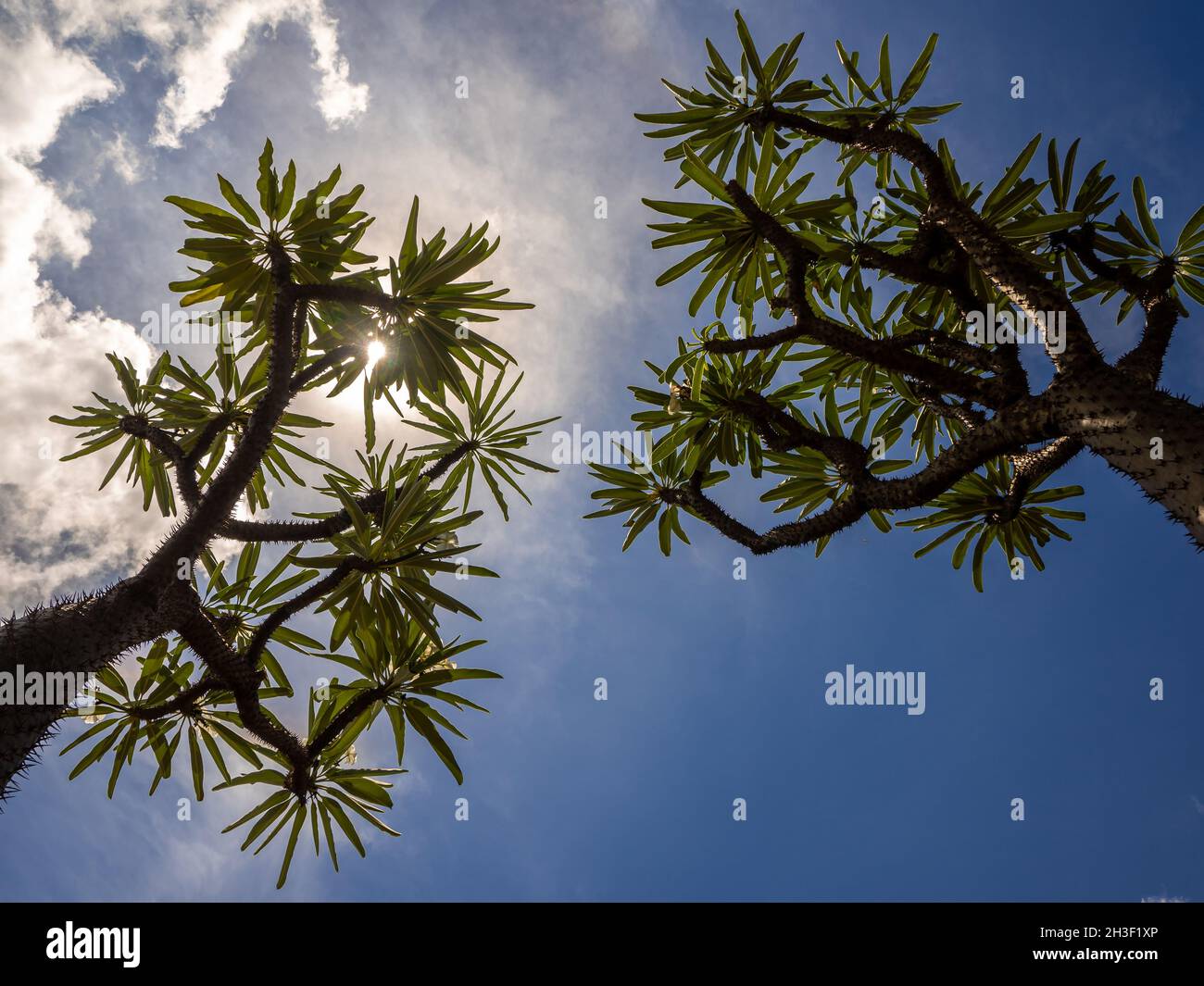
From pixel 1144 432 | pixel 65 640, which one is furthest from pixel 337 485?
pixel 1144 432

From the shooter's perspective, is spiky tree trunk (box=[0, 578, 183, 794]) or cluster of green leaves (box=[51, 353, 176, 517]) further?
cluster of green leaves (box=[51, 353, 176, 517])

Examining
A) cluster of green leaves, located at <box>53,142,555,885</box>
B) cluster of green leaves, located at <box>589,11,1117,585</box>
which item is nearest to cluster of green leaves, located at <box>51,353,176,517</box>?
cluster of green leaves, located at <box>53,142,555,885</box>

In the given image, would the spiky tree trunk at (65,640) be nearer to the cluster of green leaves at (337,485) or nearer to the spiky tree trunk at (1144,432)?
the cluster of green leaves at (337,485)

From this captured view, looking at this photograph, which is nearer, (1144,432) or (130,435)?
(1144,432)

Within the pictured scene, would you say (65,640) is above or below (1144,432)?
below

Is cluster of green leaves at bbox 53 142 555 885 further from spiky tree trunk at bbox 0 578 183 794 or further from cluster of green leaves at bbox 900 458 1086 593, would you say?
cluster of green leaves at bbox 900 458 1086 593

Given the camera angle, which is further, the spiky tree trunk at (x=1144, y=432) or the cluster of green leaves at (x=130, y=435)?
the cluster of green leaves at (x=130, y=435)

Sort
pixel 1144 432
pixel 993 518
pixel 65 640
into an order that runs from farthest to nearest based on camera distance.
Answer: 1. pixel 993 518
2. pixel 65 640
3. pixel 1144 432

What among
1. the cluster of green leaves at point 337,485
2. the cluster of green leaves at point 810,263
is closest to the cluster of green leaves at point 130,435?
the cluster of green leaves at point 337,485

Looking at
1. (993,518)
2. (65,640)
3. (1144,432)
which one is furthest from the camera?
(993,518)

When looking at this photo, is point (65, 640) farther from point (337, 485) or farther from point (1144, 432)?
point (1144, 432)

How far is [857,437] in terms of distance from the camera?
146 inches

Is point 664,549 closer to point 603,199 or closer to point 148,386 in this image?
point 603,199
